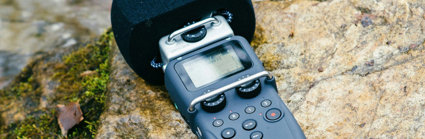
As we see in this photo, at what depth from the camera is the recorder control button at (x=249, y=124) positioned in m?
2.95

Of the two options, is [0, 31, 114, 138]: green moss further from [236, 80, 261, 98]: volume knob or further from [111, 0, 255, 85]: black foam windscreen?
[236, 80, 261, 98]: volume knob

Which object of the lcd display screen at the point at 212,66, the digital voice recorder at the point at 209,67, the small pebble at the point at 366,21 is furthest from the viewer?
the small pebble at the point at 366,21

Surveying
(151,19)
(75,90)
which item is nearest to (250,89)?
(151,19)

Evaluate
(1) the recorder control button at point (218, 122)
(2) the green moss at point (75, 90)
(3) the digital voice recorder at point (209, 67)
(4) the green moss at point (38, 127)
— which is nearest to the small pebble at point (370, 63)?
(3) the digital voice recorder at point (209, 67)

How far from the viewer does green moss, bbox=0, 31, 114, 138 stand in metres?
4.06

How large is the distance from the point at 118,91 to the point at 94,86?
48cm

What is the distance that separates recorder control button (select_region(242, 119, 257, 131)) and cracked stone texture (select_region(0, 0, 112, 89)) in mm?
3584

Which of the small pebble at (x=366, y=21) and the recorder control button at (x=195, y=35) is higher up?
the recorder control button at (x=195, y=35)

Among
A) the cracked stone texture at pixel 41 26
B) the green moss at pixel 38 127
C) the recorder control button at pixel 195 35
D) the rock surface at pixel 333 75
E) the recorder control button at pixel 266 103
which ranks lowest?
the cracked stone texture at pixel 41 26

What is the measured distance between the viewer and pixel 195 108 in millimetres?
3088

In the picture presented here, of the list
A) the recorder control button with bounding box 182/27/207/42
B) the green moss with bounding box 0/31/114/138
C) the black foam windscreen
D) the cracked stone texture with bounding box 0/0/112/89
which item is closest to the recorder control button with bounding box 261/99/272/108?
the recorder control button with bounding box 182/27/207/42

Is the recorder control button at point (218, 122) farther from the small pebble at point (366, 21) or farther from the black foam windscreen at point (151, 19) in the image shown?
the small pebble at point (366, 21)

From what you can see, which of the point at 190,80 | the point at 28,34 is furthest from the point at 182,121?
the point at 28,34

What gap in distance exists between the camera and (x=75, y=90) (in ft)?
14.7
